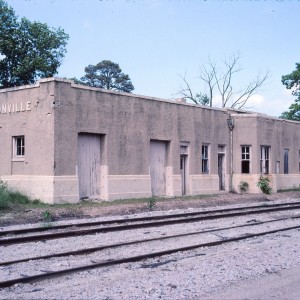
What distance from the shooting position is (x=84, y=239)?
11.3 metres

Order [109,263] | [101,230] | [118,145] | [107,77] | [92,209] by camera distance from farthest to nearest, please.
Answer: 1. [107,77]
2. [118,145]
3. [92,209]
4. [101,230]
5. [109,263]

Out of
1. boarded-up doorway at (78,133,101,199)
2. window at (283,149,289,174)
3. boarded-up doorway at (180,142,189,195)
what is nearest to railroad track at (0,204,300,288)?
boarded-up doorway at (78,133,101,199)

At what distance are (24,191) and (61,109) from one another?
3816 millimetres

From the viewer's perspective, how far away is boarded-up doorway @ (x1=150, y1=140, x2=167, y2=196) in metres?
23.2

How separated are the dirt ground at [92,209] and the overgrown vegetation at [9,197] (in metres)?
0.39

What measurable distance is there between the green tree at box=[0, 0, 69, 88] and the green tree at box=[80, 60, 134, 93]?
89.0 feet

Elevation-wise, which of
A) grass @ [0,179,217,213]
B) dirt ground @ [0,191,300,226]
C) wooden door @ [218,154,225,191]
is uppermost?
wooden door @ [218,154,225,191]

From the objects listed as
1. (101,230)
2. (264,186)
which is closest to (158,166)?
(264,186)

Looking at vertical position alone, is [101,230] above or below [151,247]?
Result: above

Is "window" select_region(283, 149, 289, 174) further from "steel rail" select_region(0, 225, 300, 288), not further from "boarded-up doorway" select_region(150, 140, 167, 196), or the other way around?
"steel rail" select_region(0, 225, 300, 288)

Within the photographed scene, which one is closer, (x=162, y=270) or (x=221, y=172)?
(x=162, y=270)

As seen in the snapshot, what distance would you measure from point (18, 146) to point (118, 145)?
4375 mm

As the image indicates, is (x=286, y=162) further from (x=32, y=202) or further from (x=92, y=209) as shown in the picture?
(x=32, y=202)

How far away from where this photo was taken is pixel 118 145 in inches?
830
